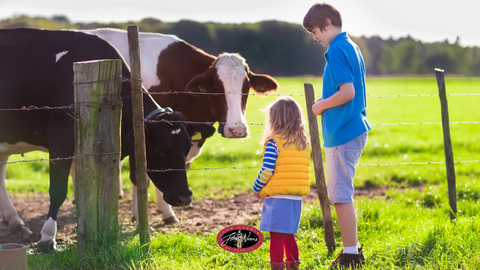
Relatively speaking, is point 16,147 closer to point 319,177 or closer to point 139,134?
point 139,134

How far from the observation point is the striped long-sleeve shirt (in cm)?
334

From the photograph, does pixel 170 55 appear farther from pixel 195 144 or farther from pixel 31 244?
pixel 31 244

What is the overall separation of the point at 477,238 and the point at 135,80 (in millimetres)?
3226

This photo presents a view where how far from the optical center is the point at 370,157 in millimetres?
11742

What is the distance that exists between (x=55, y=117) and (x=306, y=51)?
10508 centimetres

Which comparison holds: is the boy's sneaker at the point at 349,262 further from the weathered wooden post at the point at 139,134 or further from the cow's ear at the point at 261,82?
the cow's ear at the point at 261,82

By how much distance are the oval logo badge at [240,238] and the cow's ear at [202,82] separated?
2.63 meters

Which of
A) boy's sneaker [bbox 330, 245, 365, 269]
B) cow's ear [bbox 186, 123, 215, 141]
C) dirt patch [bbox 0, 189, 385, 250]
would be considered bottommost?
dirt patch [bbox 0, 189, 385, 250]

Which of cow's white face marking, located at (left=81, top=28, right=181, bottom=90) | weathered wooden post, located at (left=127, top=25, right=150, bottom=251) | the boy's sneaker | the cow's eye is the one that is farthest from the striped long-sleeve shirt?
cow's white face marking, located at (left=81, top=28, right=181, bottom=90)

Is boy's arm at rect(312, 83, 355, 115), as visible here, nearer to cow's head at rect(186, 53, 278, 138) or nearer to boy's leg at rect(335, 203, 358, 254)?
boy's leg at rect(335, 203, 358, 254)

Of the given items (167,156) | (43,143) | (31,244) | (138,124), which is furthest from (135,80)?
(31,244)

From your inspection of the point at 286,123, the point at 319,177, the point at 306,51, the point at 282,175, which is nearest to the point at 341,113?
the point at 286,123

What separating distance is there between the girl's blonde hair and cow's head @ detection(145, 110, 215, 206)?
47.6 inches

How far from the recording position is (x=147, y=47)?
21.6 feet
